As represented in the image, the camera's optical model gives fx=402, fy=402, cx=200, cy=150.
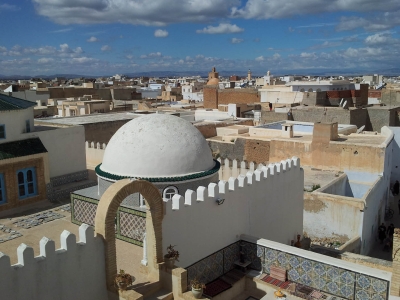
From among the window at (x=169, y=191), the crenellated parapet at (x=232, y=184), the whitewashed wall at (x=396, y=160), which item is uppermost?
the crenellated parapet at (x=232, y=184)

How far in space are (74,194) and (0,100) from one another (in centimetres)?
539

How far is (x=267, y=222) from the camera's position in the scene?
37.8 feet

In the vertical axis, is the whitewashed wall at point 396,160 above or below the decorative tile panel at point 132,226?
below

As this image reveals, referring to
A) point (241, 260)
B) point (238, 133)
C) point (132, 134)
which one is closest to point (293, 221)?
point (241, 260)

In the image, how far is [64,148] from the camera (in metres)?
16.6

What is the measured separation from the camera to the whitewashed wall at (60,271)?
625cm

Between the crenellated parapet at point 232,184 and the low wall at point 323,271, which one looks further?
the crenellated parapet at point 232,184

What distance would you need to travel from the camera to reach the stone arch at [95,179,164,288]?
23.5ft

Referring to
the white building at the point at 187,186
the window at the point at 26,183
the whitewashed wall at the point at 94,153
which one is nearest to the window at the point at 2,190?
the window at the point at 26,183

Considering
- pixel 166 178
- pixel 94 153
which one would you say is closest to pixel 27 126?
pixel 94 153

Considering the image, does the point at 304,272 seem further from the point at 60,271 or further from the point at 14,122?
the point at 14,122

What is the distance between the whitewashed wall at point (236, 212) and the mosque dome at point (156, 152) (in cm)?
113

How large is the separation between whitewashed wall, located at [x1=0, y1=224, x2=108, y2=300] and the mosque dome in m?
3.08

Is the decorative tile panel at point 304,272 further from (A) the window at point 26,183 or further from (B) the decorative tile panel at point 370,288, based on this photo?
(A) the window at point 26,183
